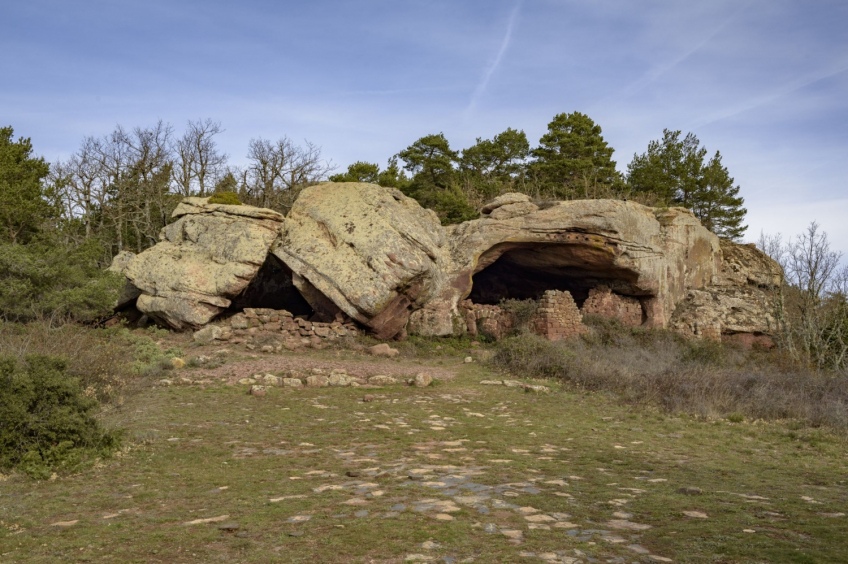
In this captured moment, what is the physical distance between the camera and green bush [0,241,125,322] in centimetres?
1519

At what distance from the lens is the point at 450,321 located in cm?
2045

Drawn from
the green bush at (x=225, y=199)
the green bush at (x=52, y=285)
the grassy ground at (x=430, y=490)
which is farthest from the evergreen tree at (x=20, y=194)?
the grassy ground at (x=430, y=490)

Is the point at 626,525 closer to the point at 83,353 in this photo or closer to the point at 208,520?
the point at 208,520

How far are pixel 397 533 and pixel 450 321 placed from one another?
15385mm

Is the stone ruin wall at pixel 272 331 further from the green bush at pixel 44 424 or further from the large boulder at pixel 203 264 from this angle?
the green bush at pixel 44 424

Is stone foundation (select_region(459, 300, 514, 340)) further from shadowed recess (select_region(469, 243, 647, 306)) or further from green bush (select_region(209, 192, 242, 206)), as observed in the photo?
green bush (select_region(209, 192, 242, 206))

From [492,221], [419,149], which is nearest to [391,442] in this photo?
[492,221]

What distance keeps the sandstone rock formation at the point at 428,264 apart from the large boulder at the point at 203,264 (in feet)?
0.11

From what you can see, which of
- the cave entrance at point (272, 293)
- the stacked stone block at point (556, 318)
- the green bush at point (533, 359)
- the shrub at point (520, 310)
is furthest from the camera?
the shrub at point (520, 310)

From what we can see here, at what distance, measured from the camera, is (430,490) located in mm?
6426

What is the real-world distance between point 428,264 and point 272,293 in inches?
210

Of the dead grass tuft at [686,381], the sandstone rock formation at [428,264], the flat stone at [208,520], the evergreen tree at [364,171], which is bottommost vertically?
the flat stone at [208,520]

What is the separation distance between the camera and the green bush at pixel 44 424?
7.16 m

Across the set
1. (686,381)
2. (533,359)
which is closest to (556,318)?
(533,359)
